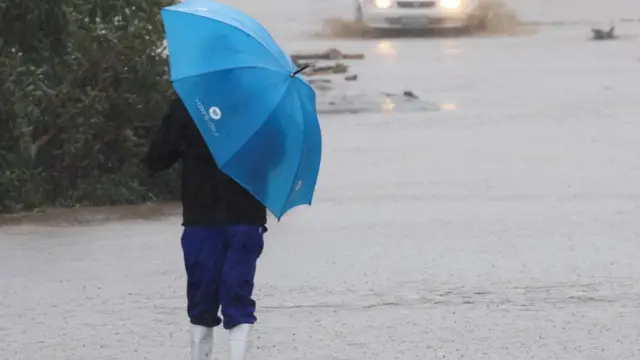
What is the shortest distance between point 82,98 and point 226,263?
5.17 m

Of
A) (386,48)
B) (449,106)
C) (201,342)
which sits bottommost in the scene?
(386,48)

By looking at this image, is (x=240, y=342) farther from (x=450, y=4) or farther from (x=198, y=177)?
(x=450, y=4)

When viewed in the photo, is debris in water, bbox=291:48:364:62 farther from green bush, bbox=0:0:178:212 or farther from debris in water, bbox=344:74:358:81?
green bush, bbox=0:0:178:212

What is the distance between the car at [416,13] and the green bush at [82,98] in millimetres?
15156

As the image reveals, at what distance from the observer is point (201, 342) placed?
6023mm

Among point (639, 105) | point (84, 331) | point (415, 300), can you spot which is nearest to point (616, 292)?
point (415, 300)

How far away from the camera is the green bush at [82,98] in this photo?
10.5 metres

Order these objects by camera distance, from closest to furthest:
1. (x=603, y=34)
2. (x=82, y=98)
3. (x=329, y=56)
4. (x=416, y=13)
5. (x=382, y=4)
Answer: (x=82, y=98)
(x=329, y=56)
(x=603, y=34)
(x=416, y=13)
(x=382, y=4)

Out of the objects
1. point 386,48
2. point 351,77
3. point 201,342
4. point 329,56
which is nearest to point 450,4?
point 386,48

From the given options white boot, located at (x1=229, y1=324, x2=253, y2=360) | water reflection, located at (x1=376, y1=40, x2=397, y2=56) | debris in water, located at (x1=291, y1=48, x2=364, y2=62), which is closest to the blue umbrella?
white boot, located at (x1=229, y1=324, x2=253, y2=360)

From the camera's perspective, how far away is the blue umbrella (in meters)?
5.57

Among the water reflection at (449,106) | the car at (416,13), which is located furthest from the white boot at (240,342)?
the car at (416,13)

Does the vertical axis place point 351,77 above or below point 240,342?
below

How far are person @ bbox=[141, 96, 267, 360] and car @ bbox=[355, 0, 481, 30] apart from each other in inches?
801
